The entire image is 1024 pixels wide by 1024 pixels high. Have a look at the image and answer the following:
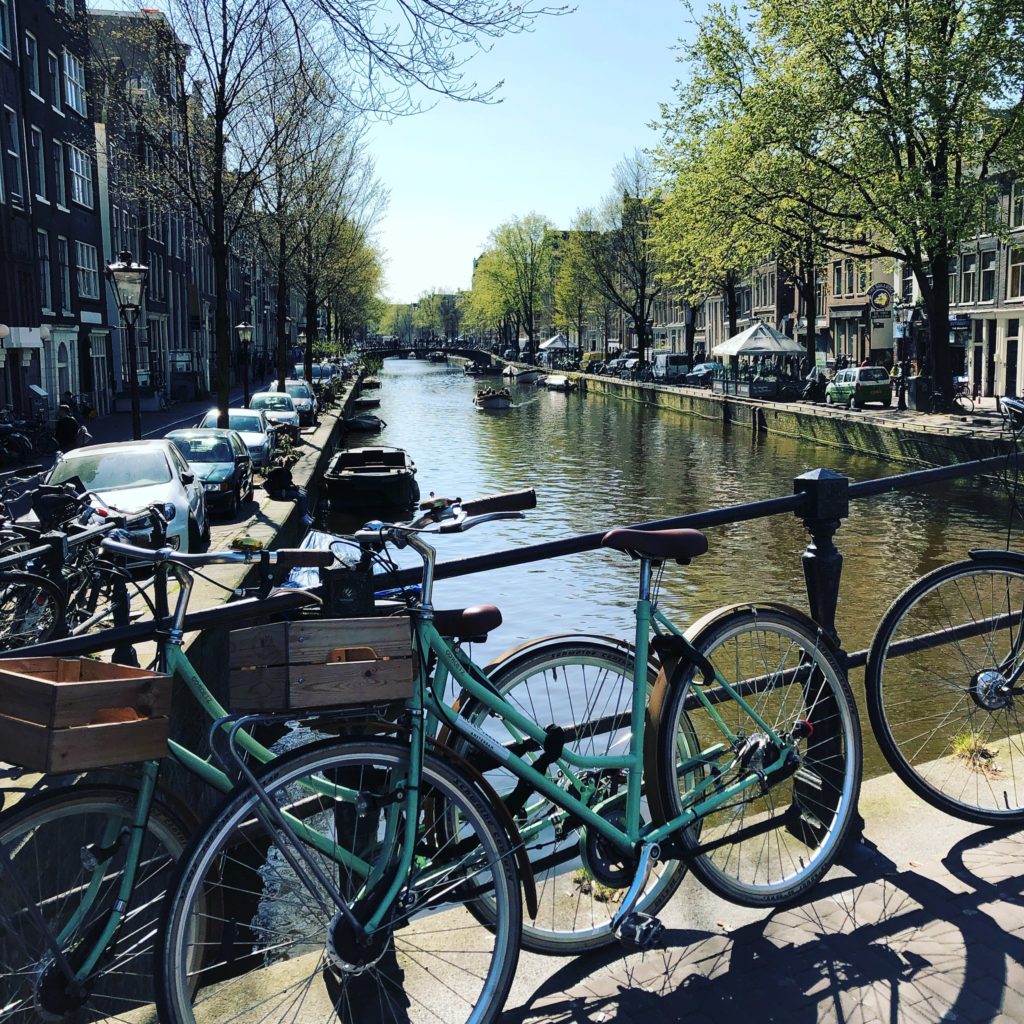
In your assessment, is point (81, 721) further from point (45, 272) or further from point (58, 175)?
point (58, 175)

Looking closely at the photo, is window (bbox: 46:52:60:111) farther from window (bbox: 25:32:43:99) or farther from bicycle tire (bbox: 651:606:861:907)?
bicycle tire (bbox: 651:606:861:907)

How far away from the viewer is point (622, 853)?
9.52 ft

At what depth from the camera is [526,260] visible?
102 meters

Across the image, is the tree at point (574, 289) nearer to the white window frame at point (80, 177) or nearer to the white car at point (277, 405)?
the white window frame at point (80, 177)

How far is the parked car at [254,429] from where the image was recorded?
23.0m

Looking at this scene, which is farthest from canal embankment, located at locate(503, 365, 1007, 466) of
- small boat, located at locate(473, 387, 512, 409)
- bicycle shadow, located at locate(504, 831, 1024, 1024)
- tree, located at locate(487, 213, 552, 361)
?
tree, located at locate(487, 213, 552, 361)

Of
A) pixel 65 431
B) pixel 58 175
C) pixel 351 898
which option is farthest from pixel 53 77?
pixel 351 898

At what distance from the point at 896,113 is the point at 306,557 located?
28.2 metres

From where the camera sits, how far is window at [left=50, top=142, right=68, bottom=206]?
34219 millimetres

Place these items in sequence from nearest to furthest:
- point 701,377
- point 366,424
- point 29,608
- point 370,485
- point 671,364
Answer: point 29,608 → point 370,485 → point 366,424 → point 701,377 → point 671,364

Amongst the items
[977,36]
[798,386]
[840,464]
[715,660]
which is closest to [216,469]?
[715,660]

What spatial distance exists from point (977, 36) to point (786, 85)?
4.43 metres

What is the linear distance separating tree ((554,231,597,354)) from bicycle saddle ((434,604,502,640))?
74.6m

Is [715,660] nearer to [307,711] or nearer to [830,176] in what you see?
[307,711]
